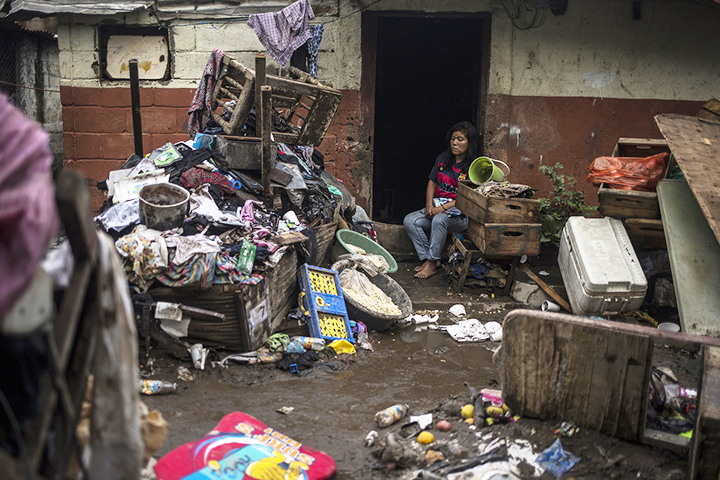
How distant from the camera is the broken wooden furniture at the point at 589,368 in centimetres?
238

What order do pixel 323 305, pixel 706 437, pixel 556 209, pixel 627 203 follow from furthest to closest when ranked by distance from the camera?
pixel 556 209 < pixel 627 203 < pixel 323 305 < pixel 706 437

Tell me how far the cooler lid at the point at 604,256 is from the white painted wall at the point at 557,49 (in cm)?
245

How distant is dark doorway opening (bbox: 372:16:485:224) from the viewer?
348 inches

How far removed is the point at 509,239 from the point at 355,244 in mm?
1597

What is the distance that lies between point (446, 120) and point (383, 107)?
45.4 inches

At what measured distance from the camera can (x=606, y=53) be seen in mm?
6562

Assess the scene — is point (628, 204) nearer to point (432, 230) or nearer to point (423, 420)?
point (432, 230)

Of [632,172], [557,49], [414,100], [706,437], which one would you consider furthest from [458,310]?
[414,100]

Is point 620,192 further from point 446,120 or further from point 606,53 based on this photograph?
point 446,120

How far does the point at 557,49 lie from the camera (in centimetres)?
654

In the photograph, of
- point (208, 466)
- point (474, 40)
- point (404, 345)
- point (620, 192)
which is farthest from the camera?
point (474, 40)

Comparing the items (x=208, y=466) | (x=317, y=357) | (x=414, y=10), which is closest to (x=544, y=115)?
(x=414, y=10)

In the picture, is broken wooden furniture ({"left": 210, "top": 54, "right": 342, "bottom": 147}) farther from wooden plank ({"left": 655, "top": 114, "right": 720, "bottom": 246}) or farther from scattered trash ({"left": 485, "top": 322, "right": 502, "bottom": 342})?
wooden plank ({"left": 655, "top": 114, "right": 720, "bottom": 246})

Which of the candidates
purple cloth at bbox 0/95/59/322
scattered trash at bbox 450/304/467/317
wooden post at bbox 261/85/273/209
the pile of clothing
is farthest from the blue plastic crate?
purple cloth at bbox 0/95/59/322
